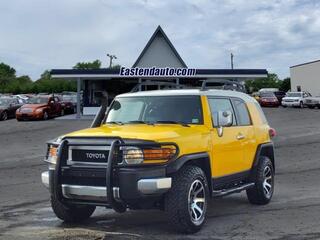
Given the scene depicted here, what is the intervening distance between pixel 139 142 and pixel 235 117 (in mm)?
2711

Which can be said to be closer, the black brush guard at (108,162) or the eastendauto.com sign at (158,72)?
the black brush guard at (108,162)

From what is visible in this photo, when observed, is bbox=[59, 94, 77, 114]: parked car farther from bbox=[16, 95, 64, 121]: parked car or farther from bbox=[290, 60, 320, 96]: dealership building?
bbox=[290, 60, 320, 96]: dealership building

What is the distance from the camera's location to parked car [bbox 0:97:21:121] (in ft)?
123

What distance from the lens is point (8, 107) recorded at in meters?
38.3

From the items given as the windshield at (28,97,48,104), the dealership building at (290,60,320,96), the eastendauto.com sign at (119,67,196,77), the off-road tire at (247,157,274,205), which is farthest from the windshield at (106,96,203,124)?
the dealership building at (290,60,320,96)

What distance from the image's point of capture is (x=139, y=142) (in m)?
6.74

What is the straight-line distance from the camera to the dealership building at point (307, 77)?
243ft

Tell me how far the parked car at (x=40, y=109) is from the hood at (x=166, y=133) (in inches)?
1120

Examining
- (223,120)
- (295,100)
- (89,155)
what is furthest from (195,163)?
(295,100)

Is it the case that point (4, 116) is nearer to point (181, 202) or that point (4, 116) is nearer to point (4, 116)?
point (4, 116)

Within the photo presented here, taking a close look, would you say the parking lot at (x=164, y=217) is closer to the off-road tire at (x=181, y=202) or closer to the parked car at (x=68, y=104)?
the off-road tire at (x=181, y=202)

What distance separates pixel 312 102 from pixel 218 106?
4453 cm

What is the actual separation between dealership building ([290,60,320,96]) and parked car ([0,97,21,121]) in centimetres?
4467

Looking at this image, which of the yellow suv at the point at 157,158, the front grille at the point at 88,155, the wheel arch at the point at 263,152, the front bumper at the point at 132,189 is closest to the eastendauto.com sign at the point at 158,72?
the wheel arch at the point at 263,152
